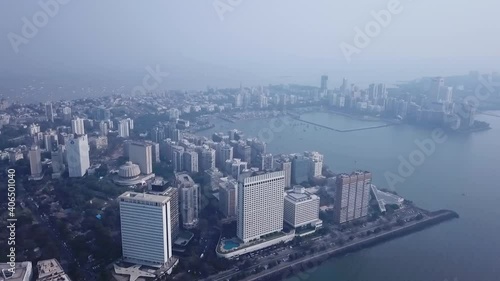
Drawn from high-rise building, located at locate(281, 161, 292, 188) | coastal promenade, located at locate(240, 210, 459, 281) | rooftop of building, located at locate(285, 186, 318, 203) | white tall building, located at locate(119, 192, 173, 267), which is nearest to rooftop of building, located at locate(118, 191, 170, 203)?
white tall building, located at locate(119, 192, 173, 267)

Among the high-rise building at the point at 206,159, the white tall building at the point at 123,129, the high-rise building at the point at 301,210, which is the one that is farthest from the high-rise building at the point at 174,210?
the white tall building at the point at 123,129

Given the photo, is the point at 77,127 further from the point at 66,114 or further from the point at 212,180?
the point at 212,180

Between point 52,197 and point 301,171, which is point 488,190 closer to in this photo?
point 301,171

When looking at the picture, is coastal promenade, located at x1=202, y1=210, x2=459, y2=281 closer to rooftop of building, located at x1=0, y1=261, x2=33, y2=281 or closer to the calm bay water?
the calm bay water

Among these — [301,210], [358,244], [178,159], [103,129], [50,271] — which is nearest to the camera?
[50,271]

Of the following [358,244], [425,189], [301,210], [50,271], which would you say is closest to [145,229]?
[50,271]

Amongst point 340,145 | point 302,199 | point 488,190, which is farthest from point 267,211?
point 340,145

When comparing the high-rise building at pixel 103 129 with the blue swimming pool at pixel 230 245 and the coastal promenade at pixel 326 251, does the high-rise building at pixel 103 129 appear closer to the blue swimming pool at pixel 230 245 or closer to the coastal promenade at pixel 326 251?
the blue swimming pool at pixel 230 245
